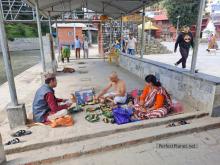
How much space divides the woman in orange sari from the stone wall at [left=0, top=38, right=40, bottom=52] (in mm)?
30555

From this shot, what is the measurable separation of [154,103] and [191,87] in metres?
0.97

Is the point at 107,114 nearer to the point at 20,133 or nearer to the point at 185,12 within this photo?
the point at 20,133

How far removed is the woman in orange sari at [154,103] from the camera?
4.14 m

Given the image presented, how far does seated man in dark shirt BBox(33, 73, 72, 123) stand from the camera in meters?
3.96

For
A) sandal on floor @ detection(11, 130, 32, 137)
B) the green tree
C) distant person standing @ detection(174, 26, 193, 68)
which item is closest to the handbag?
sandal on floor @ detection(11, 130, 32, 137)

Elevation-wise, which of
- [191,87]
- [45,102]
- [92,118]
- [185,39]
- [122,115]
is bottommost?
[92,118]

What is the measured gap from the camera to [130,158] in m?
3.12

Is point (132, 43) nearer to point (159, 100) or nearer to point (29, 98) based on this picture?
point (29, 98)

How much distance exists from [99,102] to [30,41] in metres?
31.3

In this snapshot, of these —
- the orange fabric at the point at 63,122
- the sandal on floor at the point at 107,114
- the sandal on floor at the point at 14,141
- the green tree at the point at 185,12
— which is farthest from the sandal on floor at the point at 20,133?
the green tree at the point at 185,12

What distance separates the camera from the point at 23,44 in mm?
32219

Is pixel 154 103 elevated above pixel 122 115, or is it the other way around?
pixel 154 103

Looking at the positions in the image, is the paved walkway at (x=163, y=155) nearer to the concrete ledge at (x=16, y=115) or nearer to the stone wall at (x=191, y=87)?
the stone wall at (x=191, y=87)

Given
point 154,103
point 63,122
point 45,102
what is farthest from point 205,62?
point 45,102
